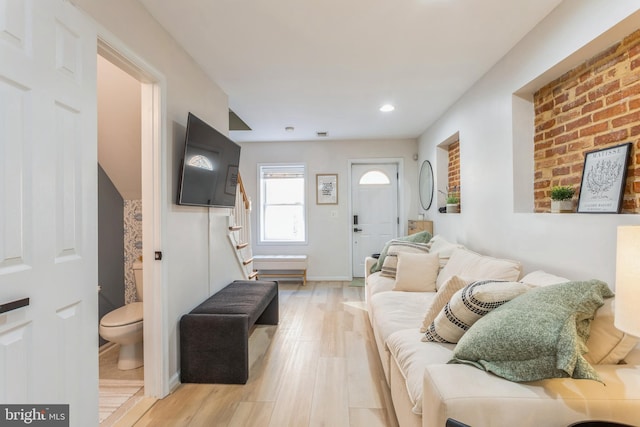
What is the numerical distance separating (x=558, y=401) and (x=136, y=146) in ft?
→ 10.2

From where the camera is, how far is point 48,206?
1187mm

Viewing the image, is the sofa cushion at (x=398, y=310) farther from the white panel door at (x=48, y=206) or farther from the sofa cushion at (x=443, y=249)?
the white panel door at (x=48, y=206)

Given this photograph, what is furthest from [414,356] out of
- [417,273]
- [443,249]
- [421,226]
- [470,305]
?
[421,226]

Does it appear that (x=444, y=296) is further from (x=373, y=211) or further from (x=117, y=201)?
(x=373, y=211)

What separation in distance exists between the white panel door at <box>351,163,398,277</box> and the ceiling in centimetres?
192

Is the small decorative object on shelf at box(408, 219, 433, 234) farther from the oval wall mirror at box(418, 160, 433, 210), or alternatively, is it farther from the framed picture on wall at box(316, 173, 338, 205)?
the framed picture on wall at box(316, 173, 338, 205)

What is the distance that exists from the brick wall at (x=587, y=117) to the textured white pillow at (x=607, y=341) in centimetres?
64

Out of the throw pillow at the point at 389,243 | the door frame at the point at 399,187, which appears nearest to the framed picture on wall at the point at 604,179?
the throw pillow at the point at 389,243

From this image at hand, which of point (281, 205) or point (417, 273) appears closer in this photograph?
point (417, 273)

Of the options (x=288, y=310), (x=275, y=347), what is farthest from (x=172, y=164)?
(x=288, y=310)

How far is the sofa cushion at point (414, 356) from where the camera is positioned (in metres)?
1.39

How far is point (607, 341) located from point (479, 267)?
3.73ft

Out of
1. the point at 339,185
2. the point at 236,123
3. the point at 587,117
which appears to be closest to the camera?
the point at 587,117

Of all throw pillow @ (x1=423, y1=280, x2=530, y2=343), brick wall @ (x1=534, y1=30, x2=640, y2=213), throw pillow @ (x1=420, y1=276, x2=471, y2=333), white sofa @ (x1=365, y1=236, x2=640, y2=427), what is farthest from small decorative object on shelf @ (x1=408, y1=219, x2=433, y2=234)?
white sofa @ (x1=365, y1=236, x2=640, y2=427)
